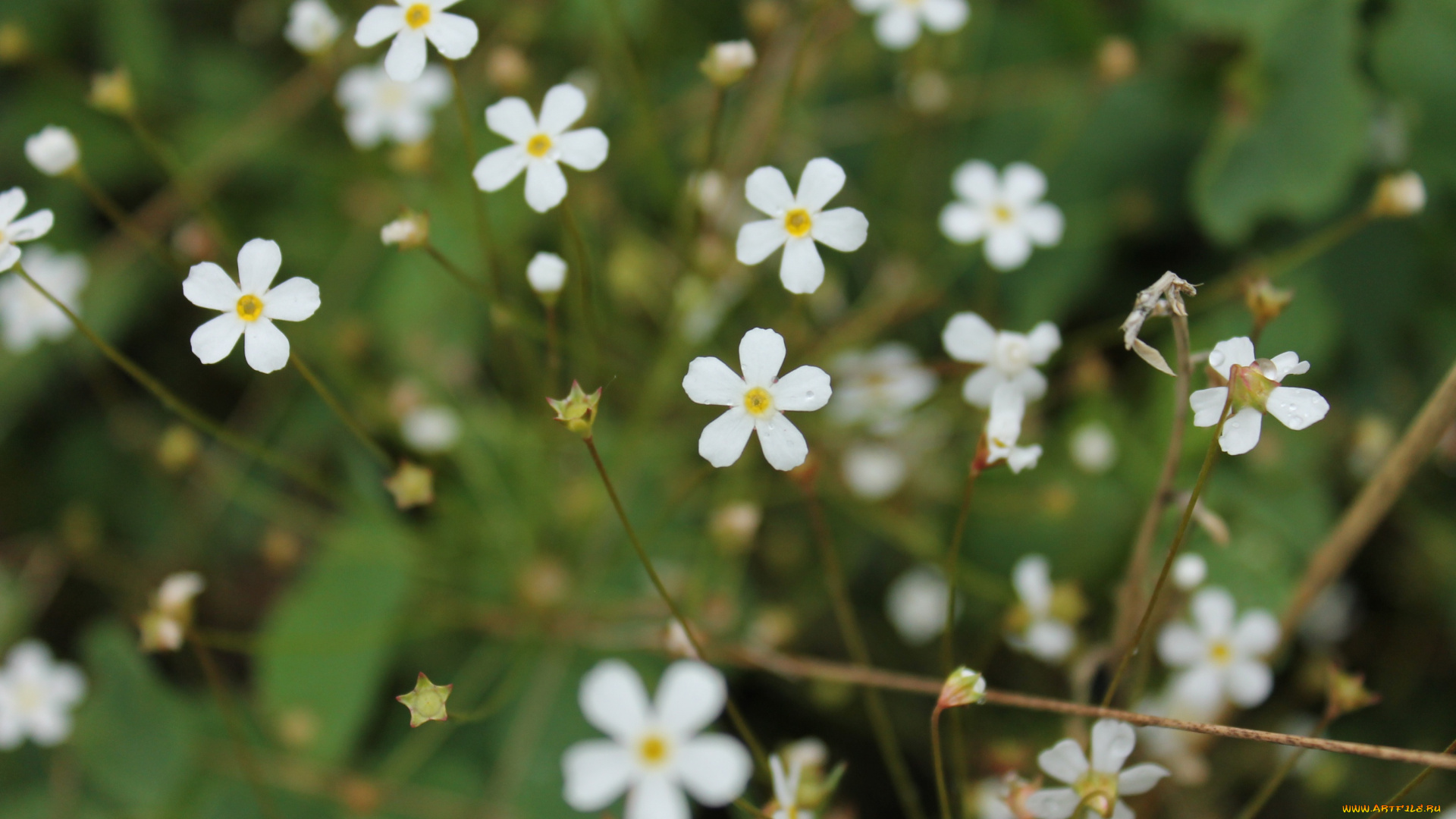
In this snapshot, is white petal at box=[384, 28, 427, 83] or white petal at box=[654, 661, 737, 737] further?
white petal at box=[384, 28, 427, 83]

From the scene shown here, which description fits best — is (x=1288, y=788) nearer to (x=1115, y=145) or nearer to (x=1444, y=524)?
(x=1444, y=524)

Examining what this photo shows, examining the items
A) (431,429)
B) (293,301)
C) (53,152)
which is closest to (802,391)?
(293,301)

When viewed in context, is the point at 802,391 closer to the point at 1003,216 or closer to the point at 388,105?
the point at 1003,216

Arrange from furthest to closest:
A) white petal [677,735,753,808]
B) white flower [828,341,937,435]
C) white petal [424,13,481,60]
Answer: white flower [828,341,937,435] < white petal [424,13,481,60] < white petal [677,735,753,808]

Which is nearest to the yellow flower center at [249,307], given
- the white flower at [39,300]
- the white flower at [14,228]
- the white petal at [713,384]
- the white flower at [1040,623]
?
the white flower at [14,228]

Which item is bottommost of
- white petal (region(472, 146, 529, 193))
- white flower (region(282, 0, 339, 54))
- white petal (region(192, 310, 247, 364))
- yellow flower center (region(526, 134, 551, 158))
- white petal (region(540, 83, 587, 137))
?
white petal (region(192, 310, 247, 364))

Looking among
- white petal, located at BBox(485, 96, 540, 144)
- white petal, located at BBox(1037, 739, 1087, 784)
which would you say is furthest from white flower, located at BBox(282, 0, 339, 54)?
white petal, located at BBox(1037, 739, 1087, 784)

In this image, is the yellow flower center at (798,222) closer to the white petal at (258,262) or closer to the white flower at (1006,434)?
the white flower at (1006,434)

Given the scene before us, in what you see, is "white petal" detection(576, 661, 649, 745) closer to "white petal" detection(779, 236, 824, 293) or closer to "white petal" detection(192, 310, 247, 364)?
"white petal" detection(779, 236, 824, 293)
